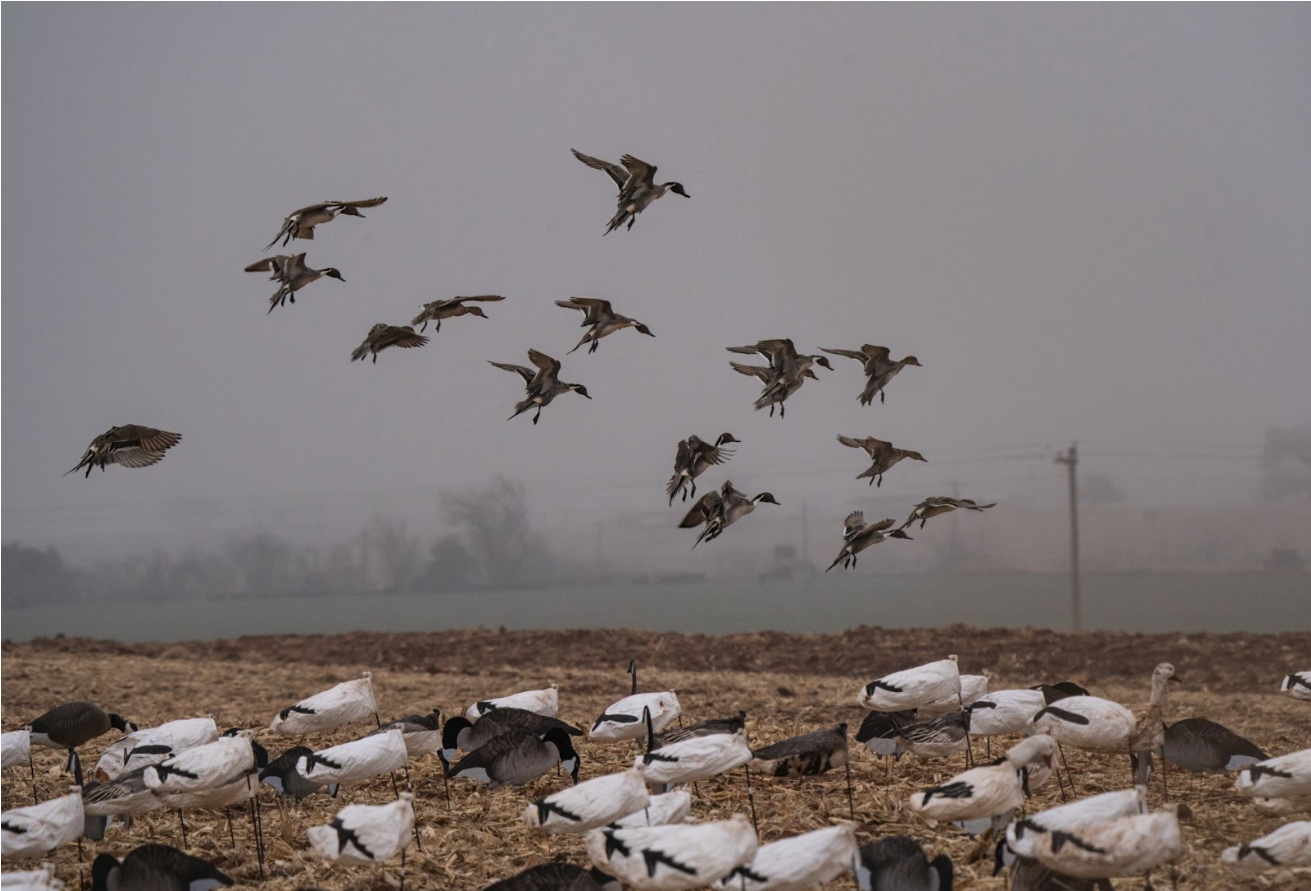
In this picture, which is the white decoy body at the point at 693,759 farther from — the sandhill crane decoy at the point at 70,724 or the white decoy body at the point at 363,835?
the sandhill crane decoy at the point at 70,724

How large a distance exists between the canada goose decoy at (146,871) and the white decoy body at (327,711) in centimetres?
196

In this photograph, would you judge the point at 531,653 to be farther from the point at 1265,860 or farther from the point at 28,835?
the point at 1265,860

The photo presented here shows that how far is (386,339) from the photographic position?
26.9 feet

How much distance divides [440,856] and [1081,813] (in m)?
3.36

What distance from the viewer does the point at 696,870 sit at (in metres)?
4.63

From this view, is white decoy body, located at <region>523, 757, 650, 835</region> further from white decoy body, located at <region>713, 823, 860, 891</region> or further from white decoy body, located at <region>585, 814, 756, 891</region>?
white decoy body, located at <region>713, 823, 860, 891</region>

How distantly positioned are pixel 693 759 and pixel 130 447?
4239mm

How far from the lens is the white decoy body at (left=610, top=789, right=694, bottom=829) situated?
5.29 metres

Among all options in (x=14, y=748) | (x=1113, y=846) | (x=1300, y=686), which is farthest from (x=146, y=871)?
(x=1300, y=686)

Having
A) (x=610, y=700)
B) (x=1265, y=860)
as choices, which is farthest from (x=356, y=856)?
(x=610, y=700)

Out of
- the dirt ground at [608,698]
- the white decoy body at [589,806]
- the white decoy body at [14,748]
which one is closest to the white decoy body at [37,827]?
the dirt ground at [608,698]

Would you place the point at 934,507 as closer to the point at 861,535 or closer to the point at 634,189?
the point at 861,535

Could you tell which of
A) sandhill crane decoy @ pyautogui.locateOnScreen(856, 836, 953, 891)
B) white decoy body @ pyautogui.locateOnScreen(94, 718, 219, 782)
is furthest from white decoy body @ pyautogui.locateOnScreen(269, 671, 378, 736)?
sandhill crane decoy @ pyautogui.locateOnScreen(856, 836, 953, 891)

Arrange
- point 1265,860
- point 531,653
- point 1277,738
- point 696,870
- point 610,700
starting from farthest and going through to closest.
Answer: point 531,653 < point 610,700 < point 1277,738 < point 1265,860 < point 696,870
